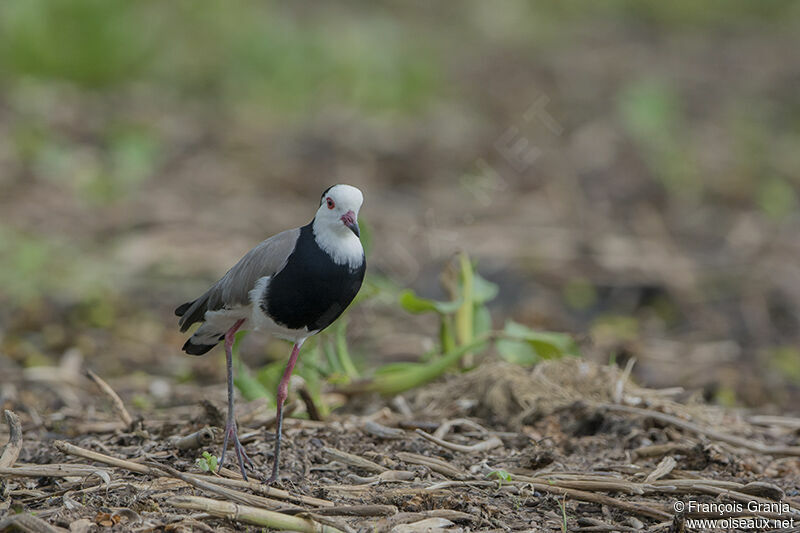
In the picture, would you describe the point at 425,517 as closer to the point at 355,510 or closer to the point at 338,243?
the point at 355,510

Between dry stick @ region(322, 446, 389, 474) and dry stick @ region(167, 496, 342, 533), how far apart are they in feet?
1.83

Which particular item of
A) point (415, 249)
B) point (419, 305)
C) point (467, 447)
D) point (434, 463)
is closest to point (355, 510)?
point (434, 463)

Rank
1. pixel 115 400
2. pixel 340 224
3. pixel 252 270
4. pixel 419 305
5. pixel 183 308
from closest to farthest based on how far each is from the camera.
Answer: pixel 340 224 < pixel 252 270 < pixel 183 308 < pixel 115 400 < pixel 419 305

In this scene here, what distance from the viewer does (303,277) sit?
299 centimetres

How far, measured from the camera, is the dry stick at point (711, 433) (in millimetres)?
3672

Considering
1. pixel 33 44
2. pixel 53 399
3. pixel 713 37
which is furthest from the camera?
pixel 713 37

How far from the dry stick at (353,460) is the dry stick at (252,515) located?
0.56 m

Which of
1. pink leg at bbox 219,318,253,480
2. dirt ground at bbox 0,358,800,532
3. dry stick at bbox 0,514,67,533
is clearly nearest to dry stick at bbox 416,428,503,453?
dirt ground at bbox 0,358,800,532

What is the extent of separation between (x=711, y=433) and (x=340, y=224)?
168 centimetres

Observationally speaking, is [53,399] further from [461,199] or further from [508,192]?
→ [508,192]

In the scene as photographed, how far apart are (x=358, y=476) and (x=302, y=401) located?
0.77 metres

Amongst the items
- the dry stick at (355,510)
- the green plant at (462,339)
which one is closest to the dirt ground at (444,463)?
the dry stick at (355,510)

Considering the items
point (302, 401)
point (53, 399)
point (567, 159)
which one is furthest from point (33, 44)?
point (302, 401)

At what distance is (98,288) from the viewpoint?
6.13m
